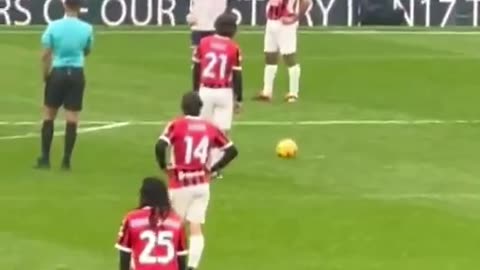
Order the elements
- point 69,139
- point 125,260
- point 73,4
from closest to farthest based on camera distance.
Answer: point 125,260, point 73,4, point 69,139

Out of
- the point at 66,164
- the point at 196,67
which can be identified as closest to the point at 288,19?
the point at 196,67

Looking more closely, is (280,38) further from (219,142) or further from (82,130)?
(219,142)

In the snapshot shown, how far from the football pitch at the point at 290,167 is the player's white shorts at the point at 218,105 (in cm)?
88

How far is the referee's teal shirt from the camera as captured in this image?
21.7m

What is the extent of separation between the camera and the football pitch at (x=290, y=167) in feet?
60.0

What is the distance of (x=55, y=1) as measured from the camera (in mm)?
42906

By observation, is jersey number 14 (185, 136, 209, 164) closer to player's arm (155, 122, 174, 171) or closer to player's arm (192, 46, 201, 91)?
player's arm (155, 122, 174, 171)

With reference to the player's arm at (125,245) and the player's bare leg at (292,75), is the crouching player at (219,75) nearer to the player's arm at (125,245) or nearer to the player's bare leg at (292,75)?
the player's bare leg at (292,75)

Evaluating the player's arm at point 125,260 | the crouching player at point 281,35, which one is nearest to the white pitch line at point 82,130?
the crouching player at point 281,35

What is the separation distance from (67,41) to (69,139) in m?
1.36

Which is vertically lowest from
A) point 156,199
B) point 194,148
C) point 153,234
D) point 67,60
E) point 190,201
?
point 190,201

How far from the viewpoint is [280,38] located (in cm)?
2900

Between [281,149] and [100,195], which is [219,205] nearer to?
[100,195]

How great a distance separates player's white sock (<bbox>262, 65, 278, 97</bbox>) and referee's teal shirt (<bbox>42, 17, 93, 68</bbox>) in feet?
24.4
